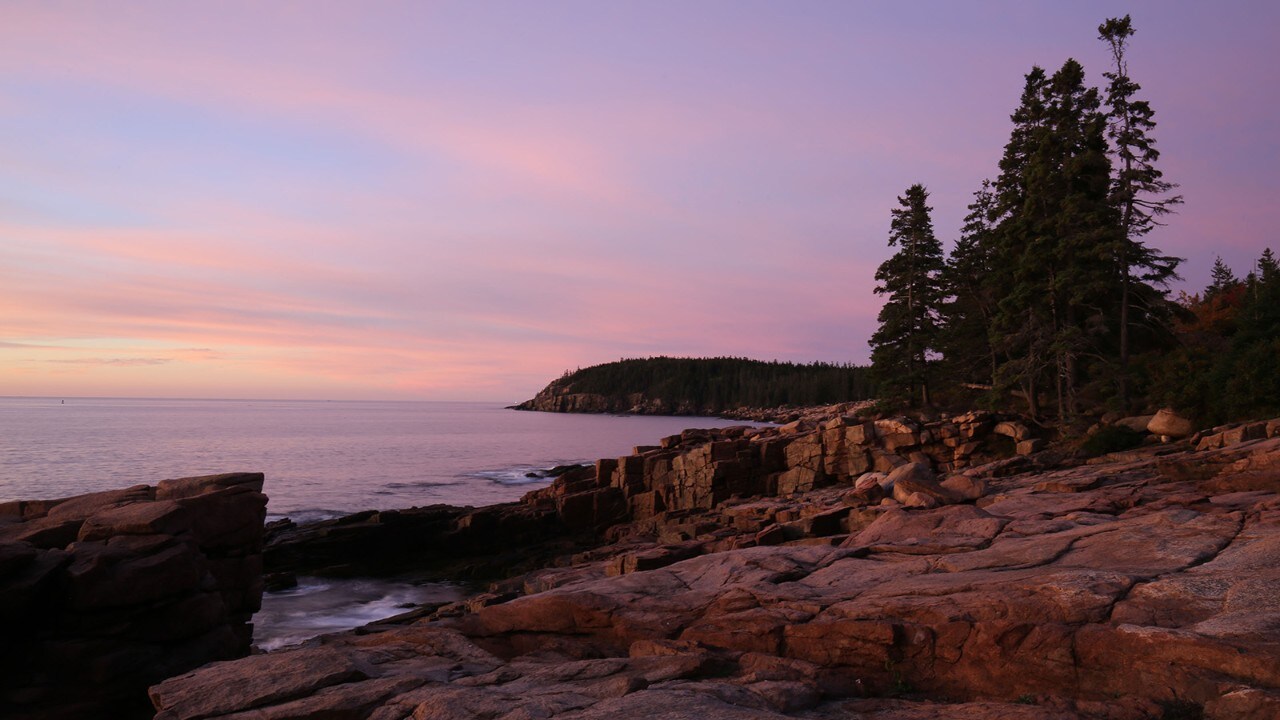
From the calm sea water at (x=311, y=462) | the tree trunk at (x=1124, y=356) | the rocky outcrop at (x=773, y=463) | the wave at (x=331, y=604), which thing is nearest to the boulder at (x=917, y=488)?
the rocky outcrop at (x=773, y=463)

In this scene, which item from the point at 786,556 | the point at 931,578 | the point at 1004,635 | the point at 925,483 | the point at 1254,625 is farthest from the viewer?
the point at 925,483

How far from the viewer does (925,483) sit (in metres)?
21.0

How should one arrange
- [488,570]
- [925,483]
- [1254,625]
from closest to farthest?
1. [1254,625]
2. [925,483]
3. [488,570]

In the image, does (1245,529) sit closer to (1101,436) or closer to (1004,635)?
(1004,635)

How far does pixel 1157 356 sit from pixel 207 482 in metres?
38.7

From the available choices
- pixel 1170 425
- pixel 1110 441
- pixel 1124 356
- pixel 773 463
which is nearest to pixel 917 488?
pixel 1110 441

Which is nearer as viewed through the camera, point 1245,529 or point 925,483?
point 1245,529

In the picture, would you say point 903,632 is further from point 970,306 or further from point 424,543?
point 970,306

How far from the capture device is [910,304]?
46.9 meters

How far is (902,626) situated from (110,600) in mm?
15200

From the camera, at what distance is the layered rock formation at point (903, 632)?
8.05 m

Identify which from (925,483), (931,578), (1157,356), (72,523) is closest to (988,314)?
(1157,356)

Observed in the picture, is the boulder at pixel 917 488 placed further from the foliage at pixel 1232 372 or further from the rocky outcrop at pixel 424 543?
the rocky outcrop at pixel 424 543

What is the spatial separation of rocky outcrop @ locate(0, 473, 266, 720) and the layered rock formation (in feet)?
12.4
